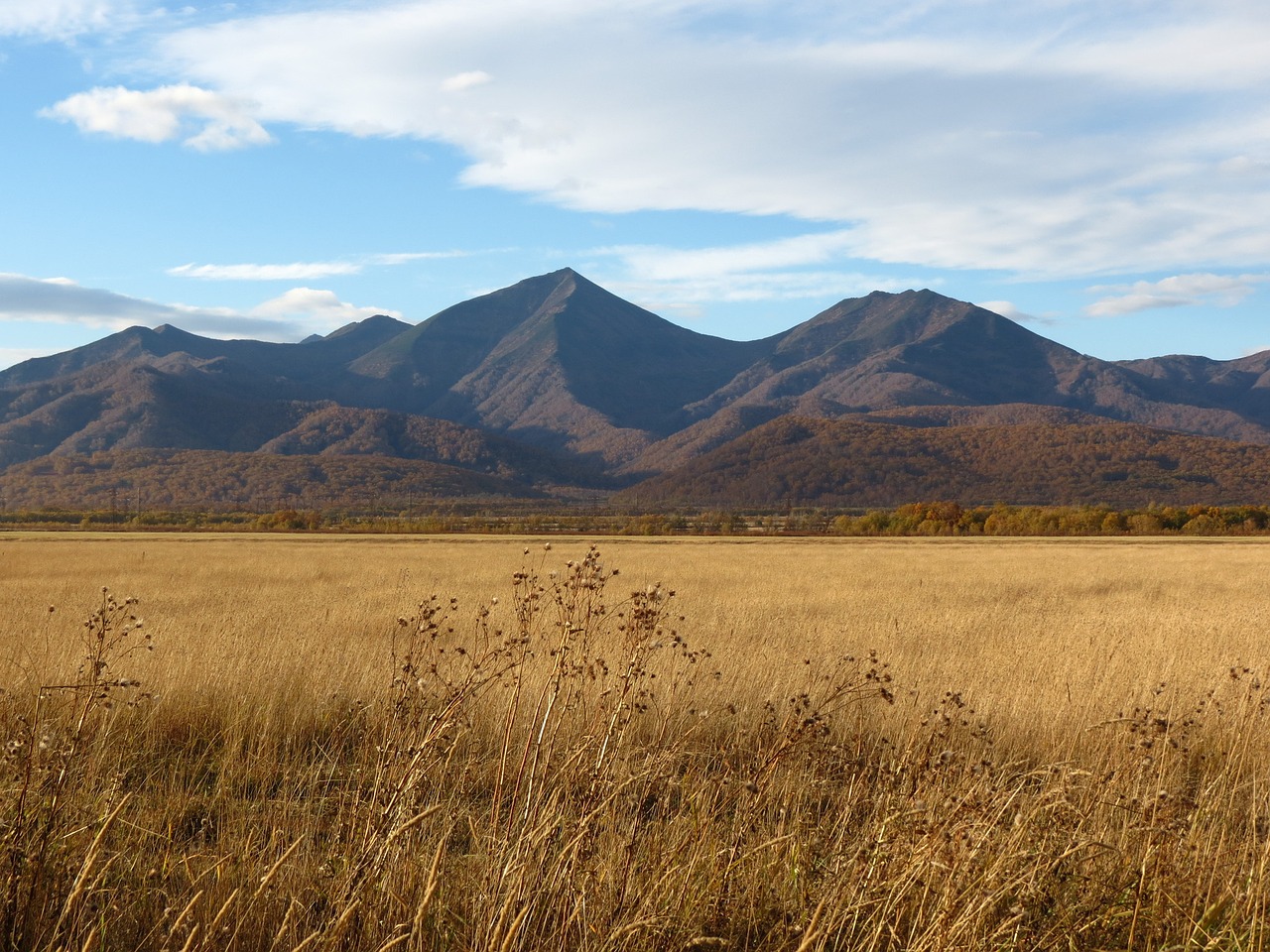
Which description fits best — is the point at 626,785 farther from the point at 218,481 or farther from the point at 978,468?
the point at 218,481

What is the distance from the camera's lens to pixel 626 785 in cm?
491

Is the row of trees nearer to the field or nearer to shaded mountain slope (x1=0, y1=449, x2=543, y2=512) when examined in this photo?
shaded mountain slope (x1=0, y1=449, x2=543, y2=512)

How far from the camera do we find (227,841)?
5535 millimetres

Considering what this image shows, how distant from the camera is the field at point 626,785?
13.9ft

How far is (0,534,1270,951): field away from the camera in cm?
422

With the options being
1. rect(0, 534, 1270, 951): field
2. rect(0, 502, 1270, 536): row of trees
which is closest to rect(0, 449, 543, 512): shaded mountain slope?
rect(0, 502, 1270, 536): row of trees

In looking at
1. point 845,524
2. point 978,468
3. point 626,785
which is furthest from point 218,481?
point 626,785

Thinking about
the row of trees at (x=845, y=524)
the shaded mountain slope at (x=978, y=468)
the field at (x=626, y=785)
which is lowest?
the row of trees at (x=845, y=524)

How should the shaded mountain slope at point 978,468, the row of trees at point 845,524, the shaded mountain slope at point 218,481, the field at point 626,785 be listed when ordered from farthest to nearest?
the shaded mountain slope at point 218,481
the shaded mountain slope at point 978,468
the row of trees at point 845,524
the field at point 626,785

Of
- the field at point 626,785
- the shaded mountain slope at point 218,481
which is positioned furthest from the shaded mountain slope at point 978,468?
the field at point 626,785

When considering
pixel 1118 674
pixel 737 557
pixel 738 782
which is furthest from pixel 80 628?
pixel 737 557

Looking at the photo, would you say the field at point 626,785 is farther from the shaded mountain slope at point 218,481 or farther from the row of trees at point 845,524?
the shaded mountain slope at point 218,481

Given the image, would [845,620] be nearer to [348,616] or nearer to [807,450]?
[348,616]

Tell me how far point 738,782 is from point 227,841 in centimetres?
283
